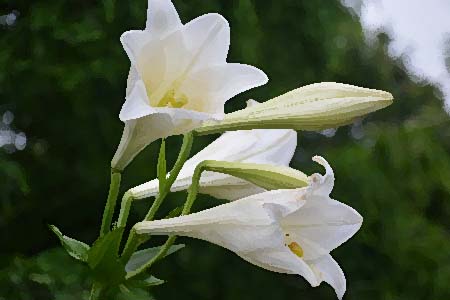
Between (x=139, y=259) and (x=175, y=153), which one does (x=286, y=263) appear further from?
(x=175, y=153)

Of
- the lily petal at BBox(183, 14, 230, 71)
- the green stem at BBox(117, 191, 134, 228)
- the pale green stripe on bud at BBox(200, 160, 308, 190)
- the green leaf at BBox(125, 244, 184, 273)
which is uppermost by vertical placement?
the lily petal at BBox(183, 14, 230, 71)

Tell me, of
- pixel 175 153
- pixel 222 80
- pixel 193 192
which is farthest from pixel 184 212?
pixel 175 153

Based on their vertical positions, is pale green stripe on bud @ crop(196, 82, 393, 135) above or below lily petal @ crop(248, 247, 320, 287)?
above

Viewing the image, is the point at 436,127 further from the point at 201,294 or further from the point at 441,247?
the point at 201,294

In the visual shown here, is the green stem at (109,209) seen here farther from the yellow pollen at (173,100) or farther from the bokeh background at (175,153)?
the bokeh background at (175,153)

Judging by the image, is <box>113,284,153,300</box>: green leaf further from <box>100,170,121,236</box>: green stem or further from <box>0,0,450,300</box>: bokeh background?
<box>0,0,450,300</box>: bokeh background

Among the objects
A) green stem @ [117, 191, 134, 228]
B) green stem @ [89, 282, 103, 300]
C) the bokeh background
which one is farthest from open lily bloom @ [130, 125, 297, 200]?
the bokeh background

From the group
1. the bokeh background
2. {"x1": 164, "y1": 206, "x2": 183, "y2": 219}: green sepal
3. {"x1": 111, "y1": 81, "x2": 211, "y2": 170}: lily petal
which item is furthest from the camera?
→ the bokeh background
